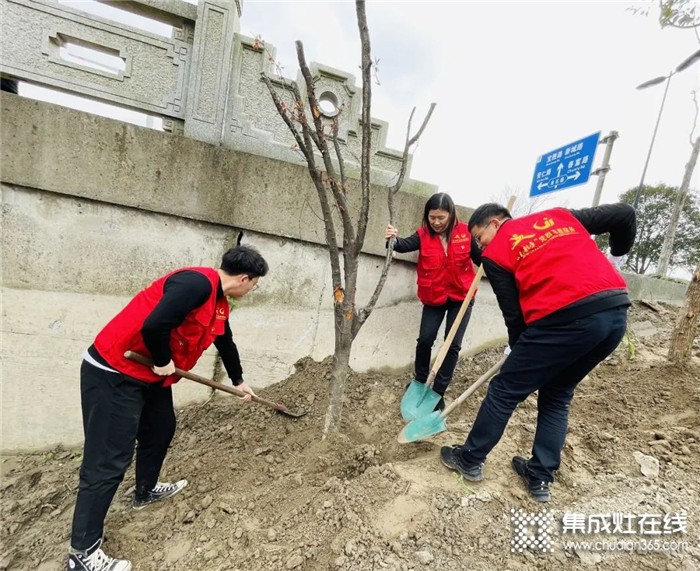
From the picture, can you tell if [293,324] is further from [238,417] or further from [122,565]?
[122,565]

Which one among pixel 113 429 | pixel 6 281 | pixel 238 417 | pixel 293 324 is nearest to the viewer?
pixel 113 429

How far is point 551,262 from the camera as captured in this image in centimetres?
181

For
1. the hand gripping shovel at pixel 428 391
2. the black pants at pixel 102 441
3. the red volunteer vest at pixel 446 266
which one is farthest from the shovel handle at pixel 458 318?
the black pants at pixel 102 441

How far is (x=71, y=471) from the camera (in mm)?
2701

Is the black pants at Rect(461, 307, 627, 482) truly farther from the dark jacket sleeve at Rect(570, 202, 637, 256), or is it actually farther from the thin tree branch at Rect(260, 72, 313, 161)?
the thin tree branch at Rect(260, 72, 313, 161)

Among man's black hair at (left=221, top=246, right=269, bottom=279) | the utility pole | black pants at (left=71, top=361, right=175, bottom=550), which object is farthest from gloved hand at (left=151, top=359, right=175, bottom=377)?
the utility pole

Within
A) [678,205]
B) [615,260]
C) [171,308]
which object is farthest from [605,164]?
[678,205]

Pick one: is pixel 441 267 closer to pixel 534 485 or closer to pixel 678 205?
pixel 534 485

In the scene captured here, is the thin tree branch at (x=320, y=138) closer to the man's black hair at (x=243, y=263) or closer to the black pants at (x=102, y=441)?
the man's black hair at (x=243, y=263)

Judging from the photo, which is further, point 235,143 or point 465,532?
point 235,143

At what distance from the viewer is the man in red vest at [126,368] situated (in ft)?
5.47

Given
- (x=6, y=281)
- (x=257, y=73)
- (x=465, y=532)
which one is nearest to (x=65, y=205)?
(x=6, y=281)

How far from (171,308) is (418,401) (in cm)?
211

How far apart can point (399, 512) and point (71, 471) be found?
2.54 meters
